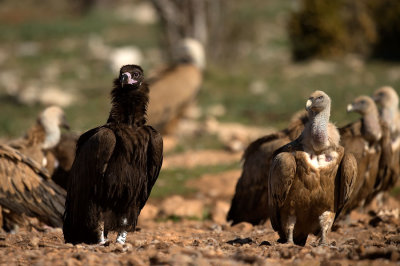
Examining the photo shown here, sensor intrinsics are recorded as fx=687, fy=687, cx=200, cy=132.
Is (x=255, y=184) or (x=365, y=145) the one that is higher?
(x=365, y=145)

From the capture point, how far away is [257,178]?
7.20 m

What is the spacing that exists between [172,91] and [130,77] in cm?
722

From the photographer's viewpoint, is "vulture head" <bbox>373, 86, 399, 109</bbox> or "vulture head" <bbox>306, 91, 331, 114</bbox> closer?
"vulture head" <bbox>306, 91, 331, 114</bbox>

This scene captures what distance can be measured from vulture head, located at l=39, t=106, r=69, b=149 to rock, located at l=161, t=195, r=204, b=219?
5.32 ft

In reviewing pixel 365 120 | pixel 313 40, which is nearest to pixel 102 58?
pixel 313 40

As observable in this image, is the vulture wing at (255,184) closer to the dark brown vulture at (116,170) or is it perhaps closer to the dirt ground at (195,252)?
the dirt ground at (195,252)

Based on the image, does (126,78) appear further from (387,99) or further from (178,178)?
(178,178)

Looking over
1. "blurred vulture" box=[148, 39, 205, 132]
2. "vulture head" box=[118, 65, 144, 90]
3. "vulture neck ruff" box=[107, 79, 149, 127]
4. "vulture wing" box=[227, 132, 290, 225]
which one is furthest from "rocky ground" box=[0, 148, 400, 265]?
"blurred vulture" box=[148, 39, 205, 132]

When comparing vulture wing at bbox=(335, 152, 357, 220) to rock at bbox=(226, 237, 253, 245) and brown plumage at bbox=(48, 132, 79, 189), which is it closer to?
rock at bbox=(226, 237, 253, 245)

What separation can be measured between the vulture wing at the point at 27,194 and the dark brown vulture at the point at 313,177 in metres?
2.16

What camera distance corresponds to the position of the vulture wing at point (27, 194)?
658 cm

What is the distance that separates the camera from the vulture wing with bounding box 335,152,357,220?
5512 millimetres

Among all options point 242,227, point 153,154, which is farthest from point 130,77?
point 242,227

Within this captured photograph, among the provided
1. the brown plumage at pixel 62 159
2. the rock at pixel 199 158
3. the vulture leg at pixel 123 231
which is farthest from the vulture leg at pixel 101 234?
the rock at pixel 199 158
